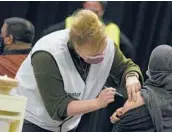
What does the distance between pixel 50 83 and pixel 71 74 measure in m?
0.12

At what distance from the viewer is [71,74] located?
1792 millimetres

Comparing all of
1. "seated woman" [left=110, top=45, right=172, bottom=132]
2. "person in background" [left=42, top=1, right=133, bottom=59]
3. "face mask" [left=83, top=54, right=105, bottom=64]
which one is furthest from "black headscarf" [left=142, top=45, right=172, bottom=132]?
"person in background" [left=42, top=1, right=133, bottom=59]

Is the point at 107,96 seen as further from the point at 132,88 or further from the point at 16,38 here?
the point at 16,38

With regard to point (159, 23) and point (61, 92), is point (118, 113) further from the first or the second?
point (159, 23)

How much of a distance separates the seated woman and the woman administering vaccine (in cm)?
5

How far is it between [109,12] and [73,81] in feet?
6.36

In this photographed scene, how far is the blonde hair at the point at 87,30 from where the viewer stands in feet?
5.36

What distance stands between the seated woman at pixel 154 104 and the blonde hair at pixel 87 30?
29cm

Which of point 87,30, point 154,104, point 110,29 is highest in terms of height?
point 87,30

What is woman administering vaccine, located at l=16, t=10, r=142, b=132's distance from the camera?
65.0 inches

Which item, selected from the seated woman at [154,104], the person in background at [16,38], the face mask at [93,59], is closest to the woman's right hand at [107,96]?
the face mask at [93,59]

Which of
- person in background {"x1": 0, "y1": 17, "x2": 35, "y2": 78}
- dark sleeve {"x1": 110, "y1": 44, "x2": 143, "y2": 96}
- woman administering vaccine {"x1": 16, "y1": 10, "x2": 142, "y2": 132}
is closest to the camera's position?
woman administering vaccine {"x1": 16, "y1": 10, "x2": 142, "y2": 132}

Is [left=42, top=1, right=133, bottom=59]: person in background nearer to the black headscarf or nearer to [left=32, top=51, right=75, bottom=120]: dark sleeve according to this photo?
the black headscarf

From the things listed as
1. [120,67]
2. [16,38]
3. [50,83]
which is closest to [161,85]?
[120,67]
